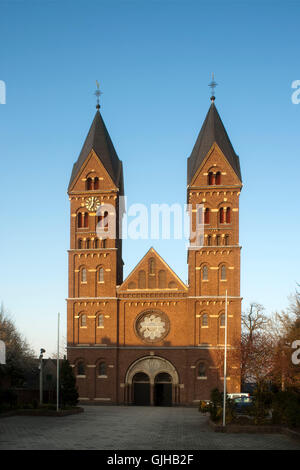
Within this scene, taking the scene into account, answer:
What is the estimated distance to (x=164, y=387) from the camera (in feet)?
188

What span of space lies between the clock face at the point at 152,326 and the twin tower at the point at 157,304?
0.10m

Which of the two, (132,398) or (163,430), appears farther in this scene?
(132,398)

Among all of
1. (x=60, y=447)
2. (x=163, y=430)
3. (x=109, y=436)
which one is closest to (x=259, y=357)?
(x=163, y=430)

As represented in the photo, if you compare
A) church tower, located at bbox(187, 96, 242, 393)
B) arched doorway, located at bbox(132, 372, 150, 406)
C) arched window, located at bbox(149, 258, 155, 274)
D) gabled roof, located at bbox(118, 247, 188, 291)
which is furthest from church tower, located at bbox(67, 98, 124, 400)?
church tower, located at bbox(187, 96, 242, 393)

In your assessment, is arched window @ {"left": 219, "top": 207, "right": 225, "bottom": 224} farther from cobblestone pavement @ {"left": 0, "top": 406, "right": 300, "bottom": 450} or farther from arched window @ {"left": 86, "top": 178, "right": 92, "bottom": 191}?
cobblestone pavement @ {"left": 0, "top": 406, "right": 300, "bottom": 450}

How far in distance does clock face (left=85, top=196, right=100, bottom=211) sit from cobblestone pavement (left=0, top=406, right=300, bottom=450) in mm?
30083

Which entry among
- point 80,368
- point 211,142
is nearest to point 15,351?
point 80,368

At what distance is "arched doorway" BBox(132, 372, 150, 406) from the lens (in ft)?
189

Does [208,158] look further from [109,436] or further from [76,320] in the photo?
[109,436]

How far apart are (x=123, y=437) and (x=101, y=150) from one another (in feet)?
137

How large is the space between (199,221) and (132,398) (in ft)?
63.1

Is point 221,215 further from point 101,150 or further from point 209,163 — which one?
point 101,150

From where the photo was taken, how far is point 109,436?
26156mm

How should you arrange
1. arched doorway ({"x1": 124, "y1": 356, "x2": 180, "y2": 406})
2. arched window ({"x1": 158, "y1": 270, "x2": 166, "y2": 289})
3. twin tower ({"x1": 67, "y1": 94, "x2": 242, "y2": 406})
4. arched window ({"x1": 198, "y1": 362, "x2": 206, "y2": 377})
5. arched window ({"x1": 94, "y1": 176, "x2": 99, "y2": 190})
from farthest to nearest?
arched window ({"x1": 94, "y1": 176, "x2": 99, "y2": 190}) → arched window ({"x1": 158, "y1": 270, "x2": 166, "y2": 289}) → arched doorway ({"x1": 124, "y1": 356, "x2": 180, "y2": 406}) → twin tower ({"x1": 67, "y1": 94, "x2": 242, "y2": 406}) → arched window ({"x1": 198, "y1": 362, "x2": 206, "y2": 377})
